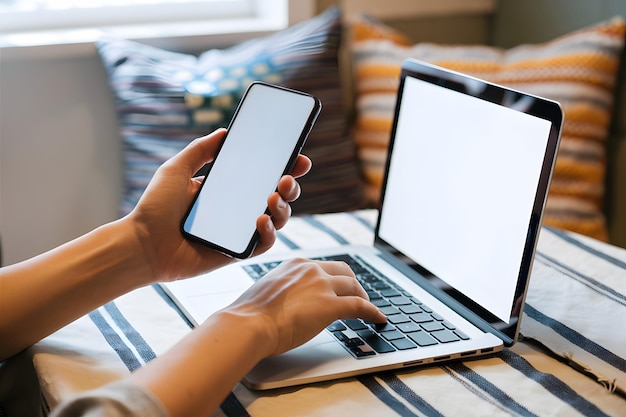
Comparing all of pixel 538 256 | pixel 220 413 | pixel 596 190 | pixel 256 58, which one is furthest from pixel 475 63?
pixel 220 413

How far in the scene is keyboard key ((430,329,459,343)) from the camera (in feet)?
2.75

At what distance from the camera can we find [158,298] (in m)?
0.97

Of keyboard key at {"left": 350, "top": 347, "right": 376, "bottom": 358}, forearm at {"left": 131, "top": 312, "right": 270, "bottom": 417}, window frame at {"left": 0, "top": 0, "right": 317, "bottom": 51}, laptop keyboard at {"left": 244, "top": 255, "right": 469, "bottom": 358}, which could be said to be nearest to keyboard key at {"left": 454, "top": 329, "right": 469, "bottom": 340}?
laptop keyboard at {"left": 244, "top": 255, "right": 469, "bottom": 358}

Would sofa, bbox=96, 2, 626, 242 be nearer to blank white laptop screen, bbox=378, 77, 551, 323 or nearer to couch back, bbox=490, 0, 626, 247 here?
couch back, bbox=490, 0, 626, 247

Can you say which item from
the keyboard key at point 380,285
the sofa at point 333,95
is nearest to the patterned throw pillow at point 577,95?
the sofa at point 333,95

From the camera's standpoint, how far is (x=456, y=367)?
0.81 metres

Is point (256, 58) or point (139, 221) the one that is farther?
point (256, 58)

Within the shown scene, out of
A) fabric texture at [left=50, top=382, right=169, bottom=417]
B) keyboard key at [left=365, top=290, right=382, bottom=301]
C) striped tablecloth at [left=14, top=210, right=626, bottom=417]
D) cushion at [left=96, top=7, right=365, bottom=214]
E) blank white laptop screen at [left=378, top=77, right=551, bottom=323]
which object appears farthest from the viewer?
cushion at [left=96, top=7, right=365, bottom=214]

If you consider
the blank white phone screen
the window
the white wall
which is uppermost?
the window

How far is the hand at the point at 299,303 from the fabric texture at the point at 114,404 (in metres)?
0.14

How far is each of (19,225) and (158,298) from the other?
90cm

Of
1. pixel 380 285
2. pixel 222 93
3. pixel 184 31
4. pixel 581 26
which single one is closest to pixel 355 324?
pixel 380 285

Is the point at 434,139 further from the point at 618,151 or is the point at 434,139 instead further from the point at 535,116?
the point at 618,151

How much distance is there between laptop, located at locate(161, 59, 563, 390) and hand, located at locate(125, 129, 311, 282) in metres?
0.04
